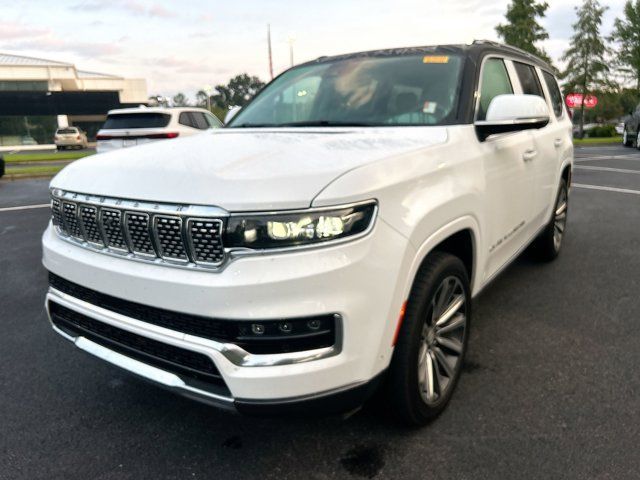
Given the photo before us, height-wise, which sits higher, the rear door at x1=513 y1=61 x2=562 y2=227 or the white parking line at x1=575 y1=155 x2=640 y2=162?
the rear door at x1=513 y1=61 x2=562 y2=227

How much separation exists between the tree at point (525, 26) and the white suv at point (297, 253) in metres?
36.3

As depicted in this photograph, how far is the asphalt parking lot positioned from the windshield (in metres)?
1.48

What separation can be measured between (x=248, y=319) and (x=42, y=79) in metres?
62.7

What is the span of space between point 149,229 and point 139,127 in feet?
30.3

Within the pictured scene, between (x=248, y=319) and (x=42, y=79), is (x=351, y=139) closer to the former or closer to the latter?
(x=248, y=319)

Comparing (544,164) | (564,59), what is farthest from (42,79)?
(544,164)

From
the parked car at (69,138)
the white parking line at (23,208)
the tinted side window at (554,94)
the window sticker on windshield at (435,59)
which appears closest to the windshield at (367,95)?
the window sticker on windshield at (435,59)

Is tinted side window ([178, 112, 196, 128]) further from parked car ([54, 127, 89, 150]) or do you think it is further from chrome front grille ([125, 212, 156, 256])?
parked car ([54, 127, 89, 150])

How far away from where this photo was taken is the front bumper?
1.76 meters

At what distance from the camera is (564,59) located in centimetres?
3603

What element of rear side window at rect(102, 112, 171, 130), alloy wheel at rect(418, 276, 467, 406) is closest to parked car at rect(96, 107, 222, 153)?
rear side window at rect(102, 112, 171, 130)

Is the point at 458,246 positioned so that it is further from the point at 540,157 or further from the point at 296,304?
the point at 540,157

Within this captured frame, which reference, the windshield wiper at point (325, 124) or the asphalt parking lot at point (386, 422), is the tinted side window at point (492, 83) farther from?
the asphalt parking lot at point (386, 422)

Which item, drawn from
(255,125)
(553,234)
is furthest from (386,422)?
(553,234)
